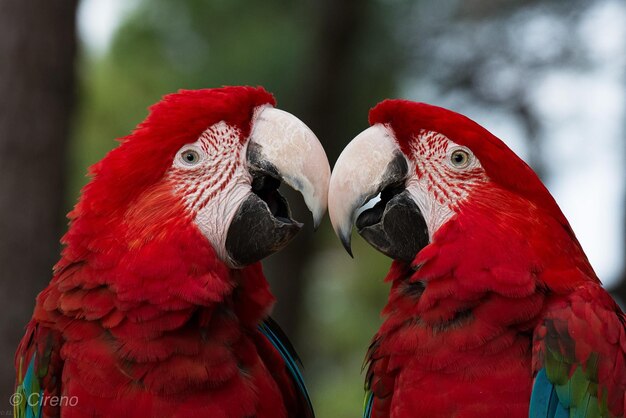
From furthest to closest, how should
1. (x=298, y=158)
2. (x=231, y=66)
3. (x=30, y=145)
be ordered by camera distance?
1. (x=231, y=66)
2. (x=30, y=145)
3. (x=298, y=158)

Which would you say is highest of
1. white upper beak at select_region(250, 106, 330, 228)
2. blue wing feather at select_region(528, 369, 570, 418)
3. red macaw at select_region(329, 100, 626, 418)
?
white upper beak at select_region(250, 106, 330, 228)

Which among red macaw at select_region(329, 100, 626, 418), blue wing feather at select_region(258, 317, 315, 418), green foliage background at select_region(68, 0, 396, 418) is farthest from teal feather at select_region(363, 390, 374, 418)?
green foliage background at select_region(68, 0, 396, 418)

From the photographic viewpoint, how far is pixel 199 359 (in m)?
2.02

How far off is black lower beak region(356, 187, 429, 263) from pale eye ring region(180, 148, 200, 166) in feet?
1.64

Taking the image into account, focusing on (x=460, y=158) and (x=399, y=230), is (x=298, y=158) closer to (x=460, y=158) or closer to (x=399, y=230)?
(x=399, y=230)

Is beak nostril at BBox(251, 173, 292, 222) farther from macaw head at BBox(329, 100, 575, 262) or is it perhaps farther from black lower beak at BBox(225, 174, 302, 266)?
macaw head at BBox(329, 100, 575, 262)

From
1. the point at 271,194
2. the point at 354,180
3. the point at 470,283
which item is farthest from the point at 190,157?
the point at 470,283

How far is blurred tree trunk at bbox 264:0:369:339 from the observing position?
518 centimetres

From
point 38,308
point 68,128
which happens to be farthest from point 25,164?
point 38,308

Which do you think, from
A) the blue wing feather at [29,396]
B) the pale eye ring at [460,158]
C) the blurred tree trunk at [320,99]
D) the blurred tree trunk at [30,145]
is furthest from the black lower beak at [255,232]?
the blurred tree trunk at [320,99]

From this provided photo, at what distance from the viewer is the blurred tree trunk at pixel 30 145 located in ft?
11.5

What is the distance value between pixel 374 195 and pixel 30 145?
215 cm

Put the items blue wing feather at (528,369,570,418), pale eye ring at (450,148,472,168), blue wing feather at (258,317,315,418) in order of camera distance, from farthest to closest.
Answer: blue wing feather at (258,317,315,418) < pale eye ring at (450,148,472,168) < blue wing feather at (528,369,570,418)

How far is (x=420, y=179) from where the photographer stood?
2162 mm
